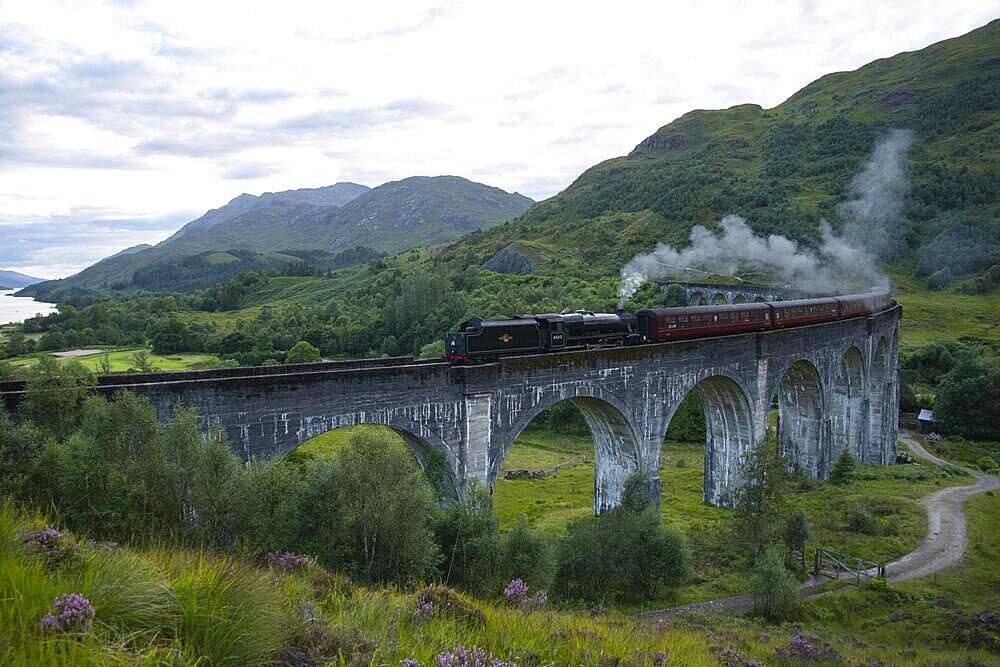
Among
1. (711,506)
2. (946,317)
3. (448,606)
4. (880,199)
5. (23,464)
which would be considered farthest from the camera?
(880,199)

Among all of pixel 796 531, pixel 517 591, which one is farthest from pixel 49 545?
pixel 796 531

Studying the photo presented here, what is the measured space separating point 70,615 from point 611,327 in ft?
82.6

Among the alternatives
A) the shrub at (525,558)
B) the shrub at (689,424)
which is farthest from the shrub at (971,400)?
the shrub at (525,558)

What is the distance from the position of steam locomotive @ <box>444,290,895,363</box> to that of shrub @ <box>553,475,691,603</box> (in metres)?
7.44

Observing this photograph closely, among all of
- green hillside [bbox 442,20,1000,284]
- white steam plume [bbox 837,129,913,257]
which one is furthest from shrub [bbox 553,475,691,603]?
white steam plume [bbox 837,129,913,257]

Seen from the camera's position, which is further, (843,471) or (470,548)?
(843,471)

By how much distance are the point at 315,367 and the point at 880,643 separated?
2160 cm

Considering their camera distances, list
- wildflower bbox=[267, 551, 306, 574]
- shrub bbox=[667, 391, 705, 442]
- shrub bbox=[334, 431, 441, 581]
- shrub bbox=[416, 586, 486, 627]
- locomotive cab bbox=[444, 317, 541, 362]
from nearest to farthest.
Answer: shrub bbox=[416, 586, 486, 627] < wildflower bbox=[267, 551, 306, 574] < shrub bbox=[334, 431, 441, 581] < locomotive cab bbox=[444, 317, 541, 362] < shrub bbox=[667, 391, 705, 442]

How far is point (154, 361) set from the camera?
66938 mm

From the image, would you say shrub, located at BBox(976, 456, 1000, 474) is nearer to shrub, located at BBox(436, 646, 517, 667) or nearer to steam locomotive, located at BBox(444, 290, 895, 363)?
steam locomotive, located at BBox(444, 290, 895, 363)

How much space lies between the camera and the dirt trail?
22047 mm

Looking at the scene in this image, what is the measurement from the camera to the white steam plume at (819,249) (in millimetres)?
83938

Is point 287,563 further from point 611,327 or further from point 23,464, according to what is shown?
point 611,327

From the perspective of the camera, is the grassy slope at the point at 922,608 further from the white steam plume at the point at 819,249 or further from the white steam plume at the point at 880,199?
the white steam plume at the point at 880,199
